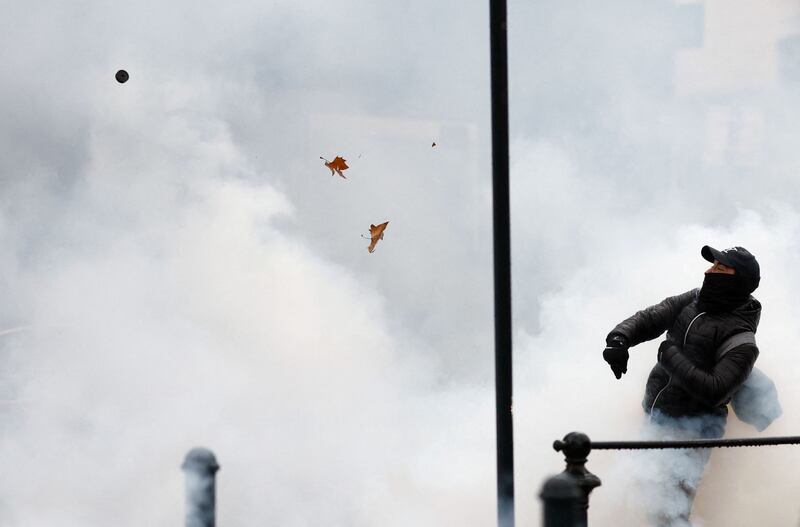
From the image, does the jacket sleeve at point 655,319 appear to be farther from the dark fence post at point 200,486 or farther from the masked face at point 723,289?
the dark fence post at point 200,486

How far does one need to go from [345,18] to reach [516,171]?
1.18 m

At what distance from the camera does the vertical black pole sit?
4.39 m

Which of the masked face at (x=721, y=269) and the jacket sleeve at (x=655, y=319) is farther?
the jacket sleeve at (x=655, y=319)

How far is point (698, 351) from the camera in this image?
5.63m

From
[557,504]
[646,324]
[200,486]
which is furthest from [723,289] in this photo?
[200,486]

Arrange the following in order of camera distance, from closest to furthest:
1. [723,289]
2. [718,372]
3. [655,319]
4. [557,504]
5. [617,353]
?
[557,504] → [718,372] → [723,289] → [617,353] → [655,319]

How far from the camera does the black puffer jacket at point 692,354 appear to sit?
550 cm

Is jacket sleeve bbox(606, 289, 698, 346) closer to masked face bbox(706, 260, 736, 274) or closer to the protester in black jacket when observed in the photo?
the protester in black jacket

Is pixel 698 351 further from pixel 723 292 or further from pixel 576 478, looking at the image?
pixel 576 478

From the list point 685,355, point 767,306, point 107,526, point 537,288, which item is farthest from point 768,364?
point 107,526

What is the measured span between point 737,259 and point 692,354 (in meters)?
0.50

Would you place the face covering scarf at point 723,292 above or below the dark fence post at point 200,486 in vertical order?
above

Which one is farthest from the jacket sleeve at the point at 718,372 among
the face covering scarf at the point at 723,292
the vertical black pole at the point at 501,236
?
the vertical black pole at the point at 501,236

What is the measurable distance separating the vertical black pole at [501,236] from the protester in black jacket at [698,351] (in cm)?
141
